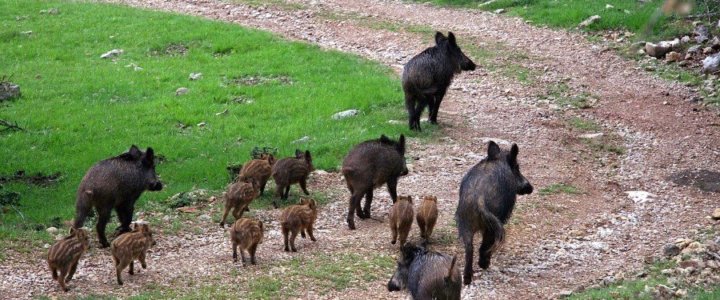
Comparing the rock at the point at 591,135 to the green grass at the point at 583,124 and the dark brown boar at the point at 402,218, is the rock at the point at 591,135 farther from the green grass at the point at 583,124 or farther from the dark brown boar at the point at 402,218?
the dark brown boar at the point at 402,218

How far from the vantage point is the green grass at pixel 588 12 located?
23859 mm

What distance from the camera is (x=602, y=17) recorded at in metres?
24.8

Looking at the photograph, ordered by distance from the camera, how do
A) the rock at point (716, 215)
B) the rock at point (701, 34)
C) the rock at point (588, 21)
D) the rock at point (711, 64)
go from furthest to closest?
1. the rock at point (588, 21)
2. the rock at point (701, 34)
3. the rock at point (711, 64)
4. the rock at point (716, 215)

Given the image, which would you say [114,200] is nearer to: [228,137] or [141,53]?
[228,137]

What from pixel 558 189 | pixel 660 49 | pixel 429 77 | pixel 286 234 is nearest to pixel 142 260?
pixel 286 234

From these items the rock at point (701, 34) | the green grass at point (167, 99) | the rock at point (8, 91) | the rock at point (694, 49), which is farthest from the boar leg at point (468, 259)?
the rock at point (8, 91)

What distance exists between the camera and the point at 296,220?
12.2 meters

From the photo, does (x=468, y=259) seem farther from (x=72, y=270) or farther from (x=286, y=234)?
(x=72, y=270)

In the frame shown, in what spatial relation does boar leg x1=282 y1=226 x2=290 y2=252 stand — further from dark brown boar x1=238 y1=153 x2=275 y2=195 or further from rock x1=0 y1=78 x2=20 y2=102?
rock x1=0 y1=78 x2=20 y2=102

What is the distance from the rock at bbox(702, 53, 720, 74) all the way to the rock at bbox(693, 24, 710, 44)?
149 cm

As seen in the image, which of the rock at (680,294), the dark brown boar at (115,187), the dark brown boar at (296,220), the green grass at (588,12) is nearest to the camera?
the rock at (680,294)

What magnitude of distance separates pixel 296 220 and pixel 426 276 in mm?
3100

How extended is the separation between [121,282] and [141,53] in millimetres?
14836

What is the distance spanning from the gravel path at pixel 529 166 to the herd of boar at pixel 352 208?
29 cm
